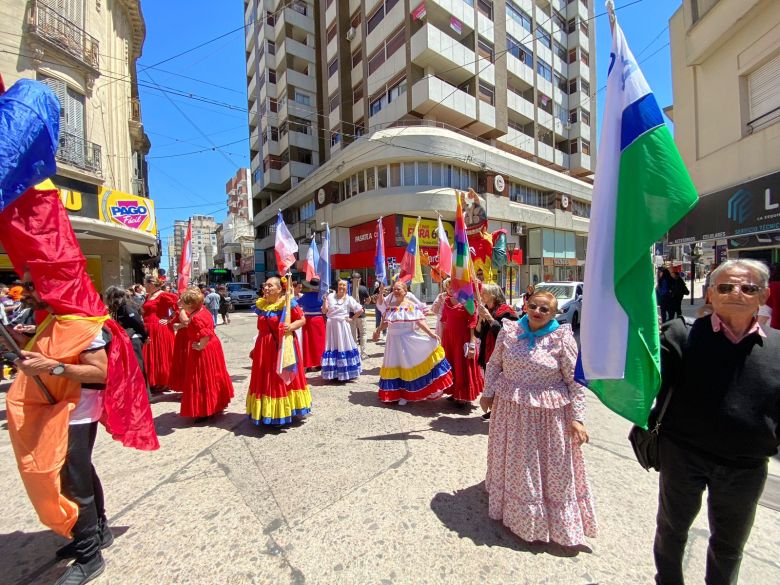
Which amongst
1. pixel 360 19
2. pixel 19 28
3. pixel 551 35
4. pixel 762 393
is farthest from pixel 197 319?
pixel 551 35

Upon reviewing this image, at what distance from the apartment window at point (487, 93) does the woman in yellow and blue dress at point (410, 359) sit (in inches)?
1017

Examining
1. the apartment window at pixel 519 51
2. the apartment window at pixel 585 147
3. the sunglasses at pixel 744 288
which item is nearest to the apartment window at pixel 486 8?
the apartment window at pixel 519 51

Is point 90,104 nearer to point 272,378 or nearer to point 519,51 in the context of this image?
point 272,378

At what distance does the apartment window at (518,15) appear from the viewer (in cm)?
2852

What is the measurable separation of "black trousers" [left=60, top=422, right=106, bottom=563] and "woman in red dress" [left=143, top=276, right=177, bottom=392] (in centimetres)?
413

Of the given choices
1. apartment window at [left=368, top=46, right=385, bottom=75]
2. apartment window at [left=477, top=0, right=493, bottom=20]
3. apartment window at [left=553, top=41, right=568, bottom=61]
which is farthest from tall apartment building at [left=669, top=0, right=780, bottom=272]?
apartment window at [left=553, top=41, right=568, bottom=61]

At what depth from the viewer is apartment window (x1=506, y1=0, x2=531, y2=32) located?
28.5 metres

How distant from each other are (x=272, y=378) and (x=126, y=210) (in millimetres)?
13981

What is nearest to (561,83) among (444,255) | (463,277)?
(444,255)

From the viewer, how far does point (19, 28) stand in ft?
39.0

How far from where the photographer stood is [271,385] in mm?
4273

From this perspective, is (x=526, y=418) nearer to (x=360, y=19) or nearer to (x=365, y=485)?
(x=365, y=485)

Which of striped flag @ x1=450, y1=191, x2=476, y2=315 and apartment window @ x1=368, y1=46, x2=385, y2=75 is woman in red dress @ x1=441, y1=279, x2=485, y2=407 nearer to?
striped flag @ x1=450, y1=191, x2=476, y2=315

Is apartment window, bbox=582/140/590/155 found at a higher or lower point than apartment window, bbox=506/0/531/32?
lower
